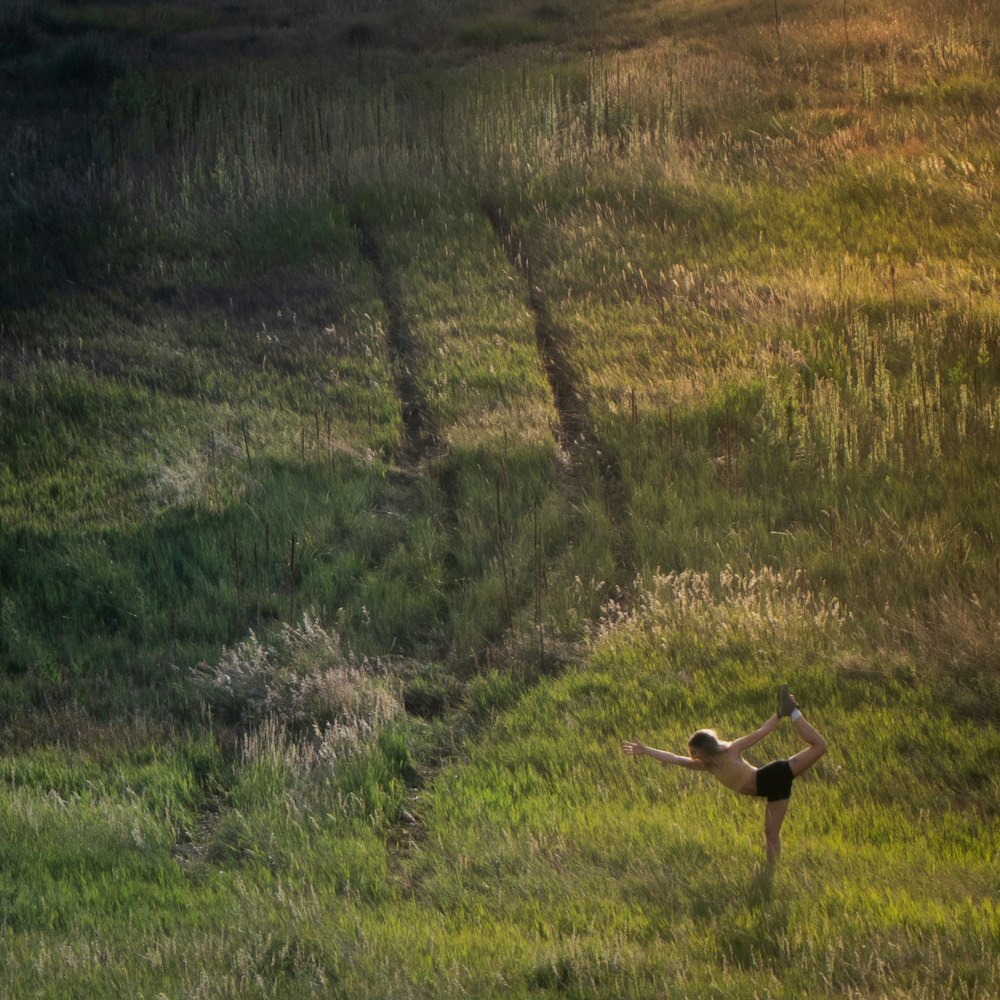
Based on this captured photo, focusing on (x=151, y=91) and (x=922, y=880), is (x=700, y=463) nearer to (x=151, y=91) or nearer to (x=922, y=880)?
(x=922, y=880)

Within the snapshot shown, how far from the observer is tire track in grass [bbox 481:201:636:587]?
8602 mm

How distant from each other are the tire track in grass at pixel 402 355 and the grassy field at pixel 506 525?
2.0 inches

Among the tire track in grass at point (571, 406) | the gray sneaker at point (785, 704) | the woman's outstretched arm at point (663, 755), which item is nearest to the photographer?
the gray sneaker at point (785, 704)

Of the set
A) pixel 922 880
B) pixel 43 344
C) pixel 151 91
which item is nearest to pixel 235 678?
pixel 922 880

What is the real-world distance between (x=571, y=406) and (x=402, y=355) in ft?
6.79

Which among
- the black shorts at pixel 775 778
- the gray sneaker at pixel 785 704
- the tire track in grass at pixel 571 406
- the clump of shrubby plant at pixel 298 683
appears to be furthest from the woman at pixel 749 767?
the tire track in grass at pixel 571 406

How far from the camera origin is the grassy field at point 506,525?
15.2 ft

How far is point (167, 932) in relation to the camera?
4.82 m

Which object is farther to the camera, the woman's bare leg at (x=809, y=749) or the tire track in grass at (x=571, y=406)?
the tire track in grass at (x=571, y=406)

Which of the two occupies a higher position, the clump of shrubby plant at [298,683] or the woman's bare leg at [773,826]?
the woman's bare leg at [773,826]

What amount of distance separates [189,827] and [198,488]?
4085 millimetres

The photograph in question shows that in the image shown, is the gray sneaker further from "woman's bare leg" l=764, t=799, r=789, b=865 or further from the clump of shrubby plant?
the clump of shrubby plant

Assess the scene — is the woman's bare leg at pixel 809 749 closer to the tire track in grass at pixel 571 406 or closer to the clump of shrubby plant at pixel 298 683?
the clump of shrubby plant at pixel 298 683

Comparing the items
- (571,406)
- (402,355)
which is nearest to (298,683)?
(571,406)
